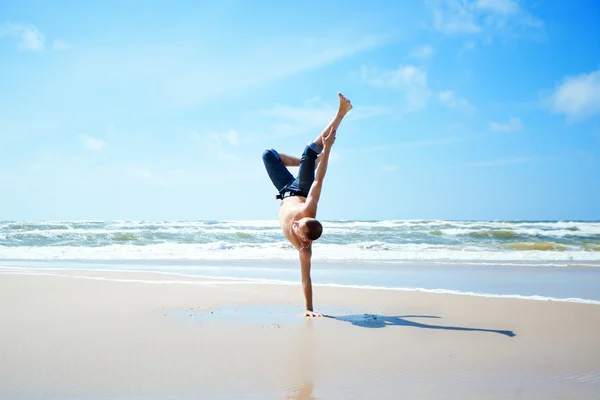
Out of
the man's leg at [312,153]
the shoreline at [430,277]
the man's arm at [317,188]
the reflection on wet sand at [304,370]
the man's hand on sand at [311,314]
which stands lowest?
the reflection on wet sand at [304,370]

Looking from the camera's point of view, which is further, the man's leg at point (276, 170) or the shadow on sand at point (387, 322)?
the man's leg at point (276, 170)

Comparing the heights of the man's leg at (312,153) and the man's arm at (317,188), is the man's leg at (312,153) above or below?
above

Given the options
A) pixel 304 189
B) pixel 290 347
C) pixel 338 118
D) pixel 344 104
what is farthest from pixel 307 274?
pixel 344 104

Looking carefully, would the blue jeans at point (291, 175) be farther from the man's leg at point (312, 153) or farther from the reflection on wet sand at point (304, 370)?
the reflection on wet sand at point (304, 370)

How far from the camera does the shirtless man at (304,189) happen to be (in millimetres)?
5645

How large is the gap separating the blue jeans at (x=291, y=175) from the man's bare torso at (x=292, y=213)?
0.15m

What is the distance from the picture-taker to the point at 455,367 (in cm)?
387

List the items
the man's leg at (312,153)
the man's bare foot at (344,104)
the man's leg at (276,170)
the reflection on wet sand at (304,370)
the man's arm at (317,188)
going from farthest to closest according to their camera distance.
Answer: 1. the man's leg at (276,170)
2. the man's bare foot at (344,104)
3. the man's leg at (312,153)
4. the man's arm at (317,188)
5. the reflection on wet sand at (304,370)

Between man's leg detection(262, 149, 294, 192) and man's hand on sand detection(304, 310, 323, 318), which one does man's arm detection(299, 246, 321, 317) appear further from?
man's leg detection(262, 149, 294, 192)

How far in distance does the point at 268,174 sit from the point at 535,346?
3724mm

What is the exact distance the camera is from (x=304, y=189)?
6.32 m

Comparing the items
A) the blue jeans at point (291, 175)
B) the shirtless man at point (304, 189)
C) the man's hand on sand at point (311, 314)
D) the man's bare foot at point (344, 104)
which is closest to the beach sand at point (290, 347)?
the man's hand on sand at point (311, 314)

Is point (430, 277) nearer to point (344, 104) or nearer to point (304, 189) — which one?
point (304, 189)

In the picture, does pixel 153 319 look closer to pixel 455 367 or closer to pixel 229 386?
pixel 229 386
